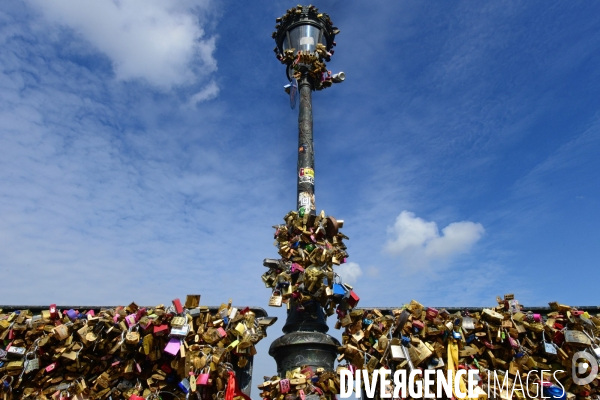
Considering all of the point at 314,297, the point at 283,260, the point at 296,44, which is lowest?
the point at 314,297

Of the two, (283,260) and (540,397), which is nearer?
(540,397)

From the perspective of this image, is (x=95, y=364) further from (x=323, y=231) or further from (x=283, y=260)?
(x=323, y=231)

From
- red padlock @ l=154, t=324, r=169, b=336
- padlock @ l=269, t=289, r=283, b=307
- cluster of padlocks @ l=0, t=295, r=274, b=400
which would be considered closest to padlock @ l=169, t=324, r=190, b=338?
cluster of padlocks @ l=0, t=295, r=274, b=400

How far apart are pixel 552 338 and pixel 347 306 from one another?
8.96 ft

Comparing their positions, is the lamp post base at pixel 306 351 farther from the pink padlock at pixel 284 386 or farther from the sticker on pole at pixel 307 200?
the sticker on pole at pixel 307 200

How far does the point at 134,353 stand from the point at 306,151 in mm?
4364

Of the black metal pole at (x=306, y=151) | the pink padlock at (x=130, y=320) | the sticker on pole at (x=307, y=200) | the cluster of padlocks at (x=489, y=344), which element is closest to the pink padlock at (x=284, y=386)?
the cluster of padlocks at (x=489, y=344)

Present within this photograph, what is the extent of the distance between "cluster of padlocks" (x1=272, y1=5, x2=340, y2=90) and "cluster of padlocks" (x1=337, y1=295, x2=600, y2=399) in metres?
5.16

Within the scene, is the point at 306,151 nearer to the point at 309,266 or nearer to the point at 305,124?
the point at 305,124

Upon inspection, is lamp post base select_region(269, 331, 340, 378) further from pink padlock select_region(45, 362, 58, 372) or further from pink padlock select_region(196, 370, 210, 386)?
pink padlock select_region(45, 362, 58, 372)

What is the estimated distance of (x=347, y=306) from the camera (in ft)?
19.3

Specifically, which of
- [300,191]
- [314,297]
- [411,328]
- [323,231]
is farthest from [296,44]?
[411,328]

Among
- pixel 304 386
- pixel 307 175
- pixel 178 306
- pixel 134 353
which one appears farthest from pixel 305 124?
pixel 134 353

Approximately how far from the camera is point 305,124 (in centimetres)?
801
